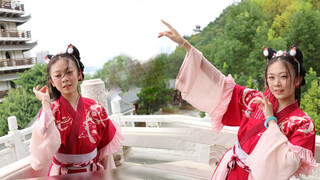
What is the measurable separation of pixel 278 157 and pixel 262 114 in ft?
0.54

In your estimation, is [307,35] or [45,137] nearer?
[45,137]

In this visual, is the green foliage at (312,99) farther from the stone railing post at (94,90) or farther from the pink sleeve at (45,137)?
A: the pink sleeve at (45,137)

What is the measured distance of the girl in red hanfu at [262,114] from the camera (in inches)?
30.0

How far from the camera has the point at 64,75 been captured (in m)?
0.93

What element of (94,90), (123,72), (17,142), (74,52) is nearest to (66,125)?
(74,52)

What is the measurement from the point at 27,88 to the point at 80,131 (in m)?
9.65

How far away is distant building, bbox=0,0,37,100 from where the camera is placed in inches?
382

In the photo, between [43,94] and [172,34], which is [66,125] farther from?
[172,34]

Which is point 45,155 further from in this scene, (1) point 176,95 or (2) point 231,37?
(2) point 231,37

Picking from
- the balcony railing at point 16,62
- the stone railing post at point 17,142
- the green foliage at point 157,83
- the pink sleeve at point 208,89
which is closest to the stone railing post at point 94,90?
the green foliage at point 157,83

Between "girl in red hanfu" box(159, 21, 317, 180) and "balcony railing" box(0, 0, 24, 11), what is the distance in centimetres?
1082

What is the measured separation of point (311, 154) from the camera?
30.5 inches

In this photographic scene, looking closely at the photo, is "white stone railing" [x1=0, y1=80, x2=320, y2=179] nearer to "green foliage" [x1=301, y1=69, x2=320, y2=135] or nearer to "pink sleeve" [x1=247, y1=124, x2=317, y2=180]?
"pink sleeve" [x1=247, y1=124, x2=317, y2=180]

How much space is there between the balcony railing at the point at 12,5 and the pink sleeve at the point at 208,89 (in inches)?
425
